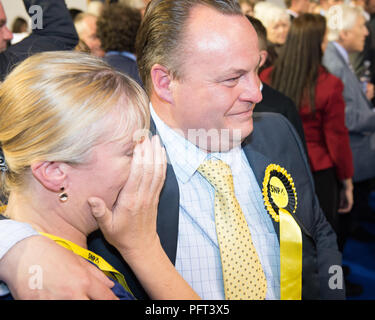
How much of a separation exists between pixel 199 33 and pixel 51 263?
637mm

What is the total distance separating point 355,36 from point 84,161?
104 inches

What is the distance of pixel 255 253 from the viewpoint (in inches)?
42.9

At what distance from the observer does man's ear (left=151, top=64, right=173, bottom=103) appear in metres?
1.16

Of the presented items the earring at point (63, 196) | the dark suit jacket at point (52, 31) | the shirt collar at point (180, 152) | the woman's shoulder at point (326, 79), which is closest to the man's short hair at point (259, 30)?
the woman's shoulder at point (326, 79)

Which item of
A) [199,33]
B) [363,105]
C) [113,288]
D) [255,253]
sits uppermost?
[199,33]

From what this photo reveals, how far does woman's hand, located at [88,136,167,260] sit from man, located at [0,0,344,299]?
15cm

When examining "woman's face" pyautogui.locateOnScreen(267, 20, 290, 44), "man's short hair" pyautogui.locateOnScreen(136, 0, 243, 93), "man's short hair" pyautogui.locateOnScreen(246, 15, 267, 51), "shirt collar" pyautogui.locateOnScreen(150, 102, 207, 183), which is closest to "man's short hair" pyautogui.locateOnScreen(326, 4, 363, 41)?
"woman's face" pyautogui.locateOnScreen(267, 20, 290, 44)

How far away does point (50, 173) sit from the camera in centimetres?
86

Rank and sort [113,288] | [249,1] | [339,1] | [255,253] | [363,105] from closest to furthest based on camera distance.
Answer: [113,288], [255,253], [363,105], [249,1], [339,1]

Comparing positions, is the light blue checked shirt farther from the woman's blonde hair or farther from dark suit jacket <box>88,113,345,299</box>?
the woman's blonde hair

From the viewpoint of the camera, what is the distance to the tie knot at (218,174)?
1116 millimetres
